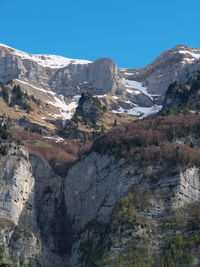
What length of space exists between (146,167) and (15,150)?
30.2 metres

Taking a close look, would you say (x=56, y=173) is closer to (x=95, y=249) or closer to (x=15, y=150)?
(x=15, y=150)

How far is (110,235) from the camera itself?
85000 millimetres

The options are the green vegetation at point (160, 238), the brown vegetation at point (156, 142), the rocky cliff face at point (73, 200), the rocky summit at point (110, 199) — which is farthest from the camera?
the brown vegetation at point (156, 142)

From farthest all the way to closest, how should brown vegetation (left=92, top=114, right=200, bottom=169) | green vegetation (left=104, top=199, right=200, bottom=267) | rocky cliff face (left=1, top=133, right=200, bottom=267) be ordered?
brown vegetation (left=92, top=114, right=200, bottom=169)
rocky cliff face (left=1, top=133, right=200, bottom=267)
green vegetation (left=104, top=199, right=200, bottom=267)

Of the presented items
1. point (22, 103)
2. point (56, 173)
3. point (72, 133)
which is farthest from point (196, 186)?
point (22, 103)

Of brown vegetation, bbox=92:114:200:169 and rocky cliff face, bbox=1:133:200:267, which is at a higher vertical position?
brown vegetation, bbox=92:114:200:169

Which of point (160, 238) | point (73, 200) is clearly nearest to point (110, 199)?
point (73, 200)

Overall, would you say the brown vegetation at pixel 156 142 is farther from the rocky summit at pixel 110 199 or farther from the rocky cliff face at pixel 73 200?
the rocky cliff face at pixel 73 200

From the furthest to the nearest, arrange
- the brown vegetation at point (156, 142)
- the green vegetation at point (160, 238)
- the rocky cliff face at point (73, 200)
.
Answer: the brown vegetation at point (156, 142) < the rocky cliff face at point (73, 200) < the green vegetation at point (160, 238)

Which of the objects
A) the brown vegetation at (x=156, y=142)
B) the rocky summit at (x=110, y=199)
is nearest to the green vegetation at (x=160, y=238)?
the rocky summit at (x=110, y=199)

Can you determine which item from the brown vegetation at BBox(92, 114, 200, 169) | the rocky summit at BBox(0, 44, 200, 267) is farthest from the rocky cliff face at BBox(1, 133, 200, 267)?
the brown vegetation at BBox(92, 114, 200, 169)

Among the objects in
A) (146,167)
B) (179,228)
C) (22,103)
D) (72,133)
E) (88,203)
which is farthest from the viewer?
(22,103)

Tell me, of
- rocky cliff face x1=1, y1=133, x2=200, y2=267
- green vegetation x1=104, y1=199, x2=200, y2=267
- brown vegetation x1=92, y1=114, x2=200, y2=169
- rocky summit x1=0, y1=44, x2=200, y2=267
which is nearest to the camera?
green vegetation x1=104, y1=199, x2=200, y2=267

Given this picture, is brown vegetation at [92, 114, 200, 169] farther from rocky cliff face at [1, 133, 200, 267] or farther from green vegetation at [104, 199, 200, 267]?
green vegetation at [104, 199, 200, 267]
